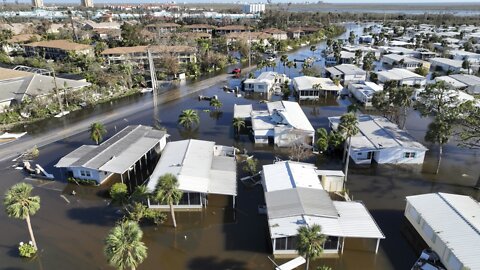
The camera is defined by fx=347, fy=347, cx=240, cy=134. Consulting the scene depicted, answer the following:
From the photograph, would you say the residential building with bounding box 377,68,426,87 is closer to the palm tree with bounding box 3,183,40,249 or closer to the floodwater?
the floodwater

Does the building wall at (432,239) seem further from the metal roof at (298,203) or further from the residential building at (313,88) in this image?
the residential building at (313,88)

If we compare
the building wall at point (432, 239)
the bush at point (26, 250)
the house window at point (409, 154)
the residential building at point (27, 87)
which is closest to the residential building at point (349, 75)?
the house window at point (409, 154)

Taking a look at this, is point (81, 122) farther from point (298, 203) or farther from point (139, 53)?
point (298, 203)

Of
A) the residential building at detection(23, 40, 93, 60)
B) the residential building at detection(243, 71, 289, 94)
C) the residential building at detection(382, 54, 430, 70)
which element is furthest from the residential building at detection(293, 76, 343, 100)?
the residential building at detection(23, 40, 93, 60)

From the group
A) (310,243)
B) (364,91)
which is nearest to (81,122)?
(310,243)

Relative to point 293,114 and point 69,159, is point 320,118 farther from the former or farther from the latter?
point 69,159

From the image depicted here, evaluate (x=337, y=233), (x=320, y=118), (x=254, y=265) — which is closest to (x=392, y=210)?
(x=337, y=233)
